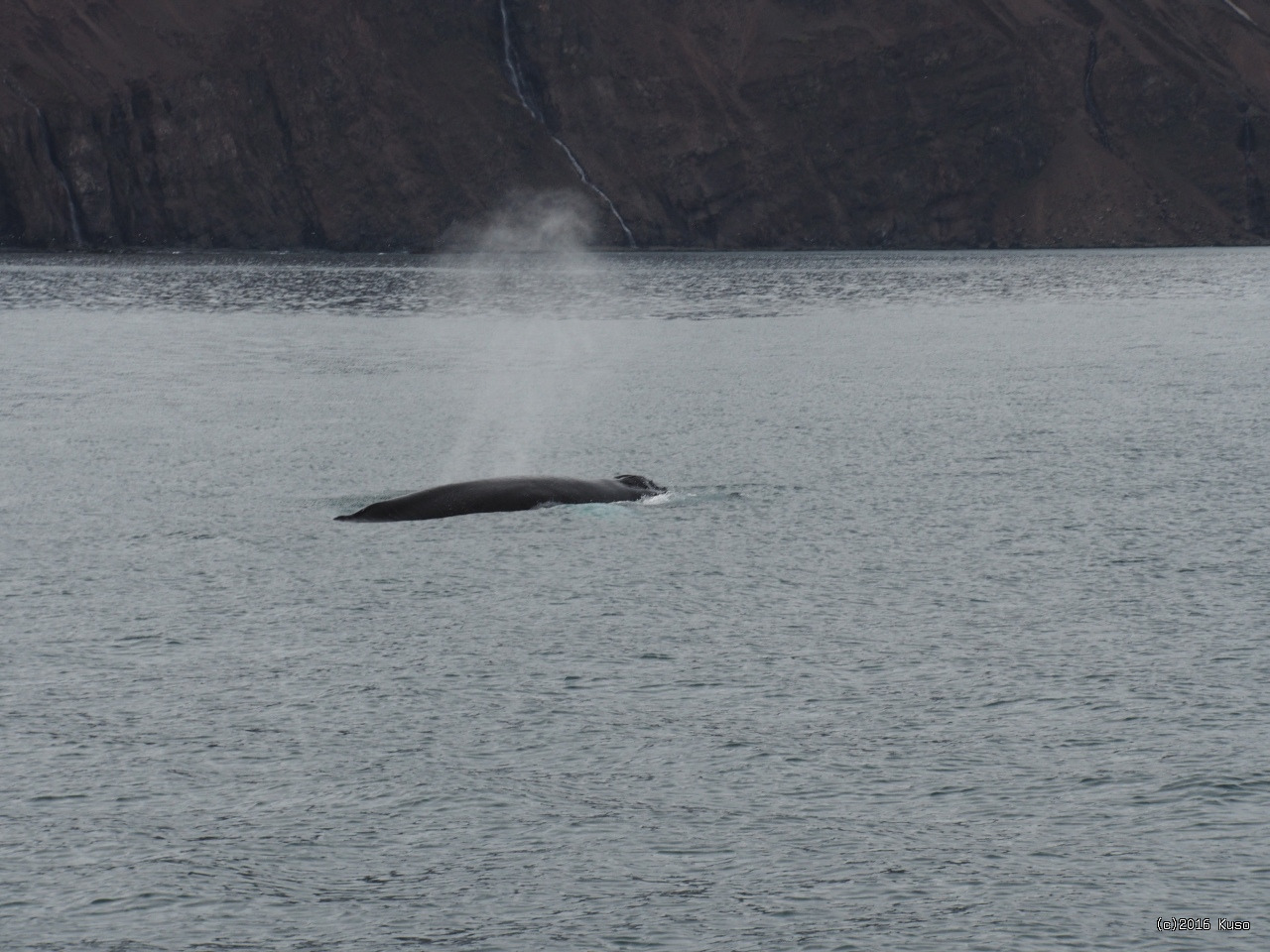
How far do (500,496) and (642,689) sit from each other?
47.9 ft

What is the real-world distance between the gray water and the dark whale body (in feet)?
2.73

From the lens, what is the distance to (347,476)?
41406 mm

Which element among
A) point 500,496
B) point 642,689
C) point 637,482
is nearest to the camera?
point 642,689

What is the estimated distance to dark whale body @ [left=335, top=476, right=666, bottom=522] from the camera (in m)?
34.8

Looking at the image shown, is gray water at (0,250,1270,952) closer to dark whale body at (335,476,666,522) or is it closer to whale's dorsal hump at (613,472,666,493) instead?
dark whale body at (335,476,666,522)

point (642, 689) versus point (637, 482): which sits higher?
point (637, 482)

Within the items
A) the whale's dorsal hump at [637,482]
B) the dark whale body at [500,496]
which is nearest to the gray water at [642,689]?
the dark whale body at [500,496]

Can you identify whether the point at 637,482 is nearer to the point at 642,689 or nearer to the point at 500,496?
the point at 500,496

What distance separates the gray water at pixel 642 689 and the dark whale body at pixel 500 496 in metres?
0.83

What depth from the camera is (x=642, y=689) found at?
21.5 metres

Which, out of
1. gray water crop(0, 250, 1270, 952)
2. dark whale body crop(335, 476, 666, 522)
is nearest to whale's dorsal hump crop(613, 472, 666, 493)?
dark whale body crop(335, 476, 666, 522)

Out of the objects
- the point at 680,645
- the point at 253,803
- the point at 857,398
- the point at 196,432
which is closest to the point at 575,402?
the point at 857,398

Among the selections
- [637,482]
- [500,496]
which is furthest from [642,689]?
[637,482]

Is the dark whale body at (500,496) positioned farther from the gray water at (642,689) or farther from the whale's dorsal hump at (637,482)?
the gray water at (642,689)
